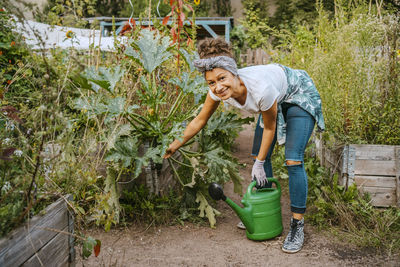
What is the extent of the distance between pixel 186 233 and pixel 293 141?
1025 mm

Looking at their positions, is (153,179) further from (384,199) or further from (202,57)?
(384,199)

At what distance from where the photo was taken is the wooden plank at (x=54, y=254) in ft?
3.97

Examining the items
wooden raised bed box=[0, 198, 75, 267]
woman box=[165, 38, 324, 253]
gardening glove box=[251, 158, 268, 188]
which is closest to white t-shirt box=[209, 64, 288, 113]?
woman box=[165, 38, 324, 253]

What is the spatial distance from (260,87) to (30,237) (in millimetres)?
1373

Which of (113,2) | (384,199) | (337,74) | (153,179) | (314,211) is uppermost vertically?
(113,2)

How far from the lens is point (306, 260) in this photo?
7.02ft

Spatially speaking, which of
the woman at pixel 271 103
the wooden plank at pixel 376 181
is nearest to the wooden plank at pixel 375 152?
the wooden plank at pixel 376 181

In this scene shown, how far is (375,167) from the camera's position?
2.49m

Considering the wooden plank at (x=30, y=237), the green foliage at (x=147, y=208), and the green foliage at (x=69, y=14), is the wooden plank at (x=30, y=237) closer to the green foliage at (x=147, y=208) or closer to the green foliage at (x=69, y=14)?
the green foliage at (x=69, y=14)

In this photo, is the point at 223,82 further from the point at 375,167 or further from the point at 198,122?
the point at 375,167

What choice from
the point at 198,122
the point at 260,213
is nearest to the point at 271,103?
the point at 198,122

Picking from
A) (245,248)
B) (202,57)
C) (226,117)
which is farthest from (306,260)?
(202,57)

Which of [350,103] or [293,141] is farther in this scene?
[350,103]

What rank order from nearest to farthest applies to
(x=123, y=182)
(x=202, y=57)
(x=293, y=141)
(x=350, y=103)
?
(x=202, y=57), (x=293, y=141), (x=123, y=182), (x=350, y=103)
